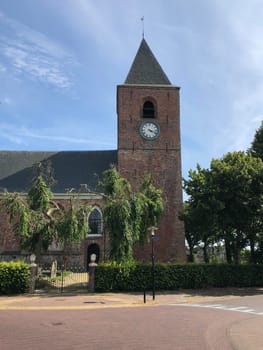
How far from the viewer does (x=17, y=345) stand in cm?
784

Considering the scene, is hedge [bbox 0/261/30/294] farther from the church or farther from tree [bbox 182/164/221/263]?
the church

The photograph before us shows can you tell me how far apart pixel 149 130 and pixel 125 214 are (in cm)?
1433

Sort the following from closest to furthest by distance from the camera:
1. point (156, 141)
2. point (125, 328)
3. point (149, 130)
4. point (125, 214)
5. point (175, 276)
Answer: point (125, 328) < point (125, 214) < point (175, 276) < point (156, 141) < point (149, 130)

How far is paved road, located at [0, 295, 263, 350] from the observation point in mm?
8086

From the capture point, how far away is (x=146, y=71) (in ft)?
119

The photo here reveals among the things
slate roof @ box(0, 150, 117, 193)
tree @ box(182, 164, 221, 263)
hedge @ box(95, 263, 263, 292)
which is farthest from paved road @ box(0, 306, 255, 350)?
slate roof @ box(0, 150, 117, 193)

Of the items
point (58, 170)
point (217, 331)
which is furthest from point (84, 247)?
point (217, 331)

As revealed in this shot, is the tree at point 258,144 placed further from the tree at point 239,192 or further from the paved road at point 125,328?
the paved road at point 125,328

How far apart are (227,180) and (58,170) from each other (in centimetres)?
1747

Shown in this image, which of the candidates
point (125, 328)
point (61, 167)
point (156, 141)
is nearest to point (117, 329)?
point (125, 328)

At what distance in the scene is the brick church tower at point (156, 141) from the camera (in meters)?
32.3

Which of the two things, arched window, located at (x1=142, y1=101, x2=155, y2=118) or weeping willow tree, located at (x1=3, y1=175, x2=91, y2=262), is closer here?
weeping willow tree, located at (x1=3, y1=175, x2=91, y2=262)

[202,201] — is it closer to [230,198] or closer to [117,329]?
[230,198]

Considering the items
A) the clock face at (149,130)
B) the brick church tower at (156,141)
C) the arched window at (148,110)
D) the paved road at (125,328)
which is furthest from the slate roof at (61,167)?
the paved road at (125,328)
